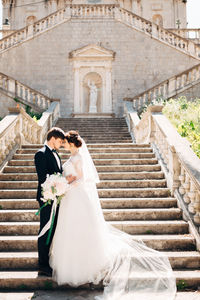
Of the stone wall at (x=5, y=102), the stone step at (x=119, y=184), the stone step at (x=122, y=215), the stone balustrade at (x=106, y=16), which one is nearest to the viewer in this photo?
the stone step at (x=122, y=215)

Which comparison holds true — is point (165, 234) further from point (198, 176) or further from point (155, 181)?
point (155, 181)

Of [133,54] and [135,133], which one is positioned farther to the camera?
[133,54]

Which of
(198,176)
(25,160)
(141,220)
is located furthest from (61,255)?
(25,160)

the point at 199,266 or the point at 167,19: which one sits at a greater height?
the point at 167,19

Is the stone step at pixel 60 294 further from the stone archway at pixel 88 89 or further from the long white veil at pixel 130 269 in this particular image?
the stone archway at pixel 88 89

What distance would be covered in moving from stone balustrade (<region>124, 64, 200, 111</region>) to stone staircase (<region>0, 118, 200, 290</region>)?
5.51 m

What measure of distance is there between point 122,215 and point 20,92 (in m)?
9.58

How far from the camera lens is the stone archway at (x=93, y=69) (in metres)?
16.3

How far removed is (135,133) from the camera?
1029 cm

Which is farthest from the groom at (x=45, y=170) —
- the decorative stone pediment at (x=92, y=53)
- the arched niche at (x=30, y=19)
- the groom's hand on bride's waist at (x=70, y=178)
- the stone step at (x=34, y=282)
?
the arched niche at (x=30, y=19)

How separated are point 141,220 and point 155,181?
1.20m

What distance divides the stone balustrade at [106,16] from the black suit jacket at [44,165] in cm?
1389

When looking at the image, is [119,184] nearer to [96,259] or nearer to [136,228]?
[136,228]

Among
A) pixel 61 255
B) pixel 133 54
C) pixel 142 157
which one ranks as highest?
pixel 133 54
